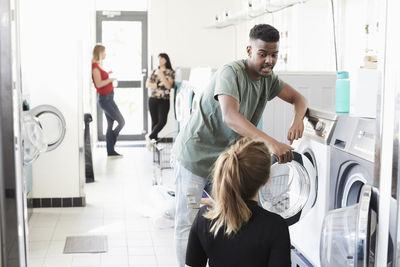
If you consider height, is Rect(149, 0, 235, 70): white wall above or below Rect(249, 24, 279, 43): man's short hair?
above

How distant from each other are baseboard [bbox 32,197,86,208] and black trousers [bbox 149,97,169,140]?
3384 mm

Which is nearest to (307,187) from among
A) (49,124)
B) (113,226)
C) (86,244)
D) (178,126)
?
(86,244)

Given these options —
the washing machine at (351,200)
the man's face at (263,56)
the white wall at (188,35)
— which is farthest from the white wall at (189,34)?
the washing machine at (351,200)

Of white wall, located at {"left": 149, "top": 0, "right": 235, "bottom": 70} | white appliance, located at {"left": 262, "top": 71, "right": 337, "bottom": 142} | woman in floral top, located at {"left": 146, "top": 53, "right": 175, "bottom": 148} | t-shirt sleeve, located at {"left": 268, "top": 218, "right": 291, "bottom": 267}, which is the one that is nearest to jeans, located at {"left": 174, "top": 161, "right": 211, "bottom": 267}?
t-shirt sleeve, located at {"left": 268, "top": 218, "right": 291, "bottom": 267}

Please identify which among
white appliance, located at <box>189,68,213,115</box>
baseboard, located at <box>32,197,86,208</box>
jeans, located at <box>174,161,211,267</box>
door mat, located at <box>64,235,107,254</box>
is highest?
white appliance, located at <box>189,68,213,115</box>

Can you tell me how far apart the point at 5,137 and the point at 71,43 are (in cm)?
327

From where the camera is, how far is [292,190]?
123 inches

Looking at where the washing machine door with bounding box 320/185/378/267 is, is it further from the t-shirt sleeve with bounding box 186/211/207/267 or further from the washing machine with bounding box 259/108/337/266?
the washing machine with bounding box 259/108/337/266

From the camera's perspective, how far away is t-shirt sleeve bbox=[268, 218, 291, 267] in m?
1.77

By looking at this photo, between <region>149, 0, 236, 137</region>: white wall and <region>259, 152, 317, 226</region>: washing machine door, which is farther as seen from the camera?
<region>149, 0, 236, 137</region>: white wall

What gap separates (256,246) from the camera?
1.79 meters

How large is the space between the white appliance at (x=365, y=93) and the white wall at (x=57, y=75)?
2.76 meters

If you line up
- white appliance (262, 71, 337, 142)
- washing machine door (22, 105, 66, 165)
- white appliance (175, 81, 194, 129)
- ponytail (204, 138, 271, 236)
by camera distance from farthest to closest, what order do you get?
white appliance (175, 81, 194, 129) → washing machine door (22, 105, 66, 165) → white appliance (262, 71, 337, 142) → ponytail (204, 138, 271, 236)

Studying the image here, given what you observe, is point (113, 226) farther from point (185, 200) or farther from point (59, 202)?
point (185, 200)
